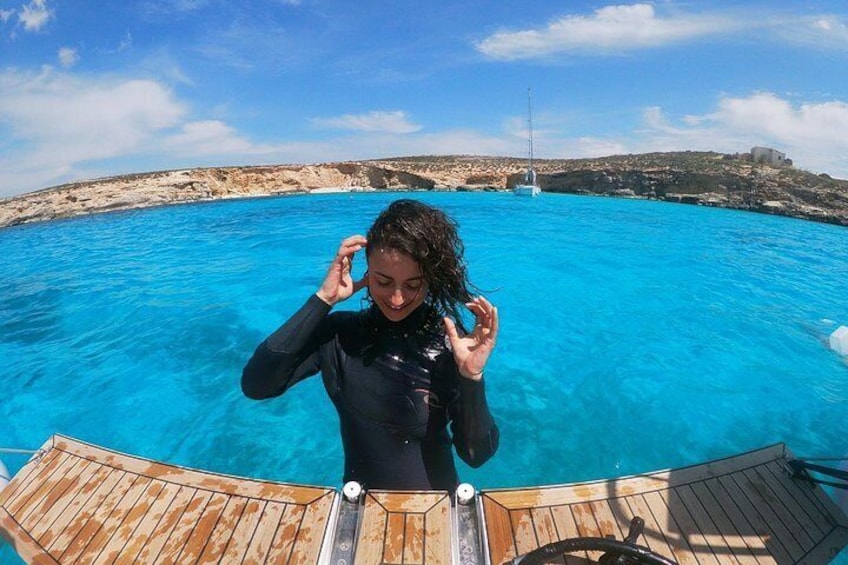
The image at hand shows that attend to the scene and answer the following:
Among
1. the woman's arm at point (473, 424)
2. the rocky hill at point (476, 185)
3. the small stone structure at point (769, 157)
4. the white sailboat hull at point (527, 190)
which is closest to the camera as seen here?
the woman's arm at point (473, 424)

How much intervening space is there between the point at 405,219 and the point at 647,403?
250 inches

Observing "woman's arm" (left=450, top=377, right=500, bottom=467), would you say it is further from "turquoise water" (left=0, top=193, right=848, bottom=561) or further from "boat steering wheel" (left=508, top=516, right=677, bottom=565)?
"turquoise water" (left=0, top=193, right=848, bottom=561)

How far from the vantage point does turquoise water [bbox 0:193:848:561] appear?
5770 millimetres

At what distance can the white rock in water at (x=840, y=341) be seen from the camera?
27.5 ft

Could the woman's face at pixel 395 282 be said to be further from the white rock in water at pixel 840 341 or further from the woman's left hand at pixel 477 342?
the white rock in water at pixel 840 341

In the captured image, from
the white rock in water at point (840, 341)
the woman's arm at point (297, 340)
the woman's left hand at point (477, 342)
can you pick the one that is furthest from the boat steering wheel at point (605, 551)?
the white rock in water at point (840, 341)

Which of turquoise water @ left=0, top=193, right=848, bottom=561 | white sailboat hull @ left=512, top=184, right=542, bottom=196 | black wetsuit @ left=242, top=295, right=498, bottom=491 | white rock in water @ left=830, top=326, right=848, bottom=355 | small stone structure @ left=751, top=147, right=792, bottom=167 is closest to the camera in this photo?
black wetsuit @ left=242, top=295, right=498, bottom=491

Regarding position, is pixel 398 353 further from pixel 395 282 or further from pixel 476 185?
pixel 476 185

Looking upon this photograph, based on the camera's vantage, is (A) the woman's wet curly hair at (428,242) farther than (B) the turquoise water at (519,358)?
No

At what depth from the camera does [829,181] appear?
44969mm

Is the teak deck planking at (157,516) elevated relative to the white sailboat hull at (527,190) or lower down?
lower down

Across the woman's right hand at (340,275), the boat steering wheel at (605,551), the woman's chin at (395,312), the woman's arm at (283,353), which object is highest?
the woman's right hand at (340,275)

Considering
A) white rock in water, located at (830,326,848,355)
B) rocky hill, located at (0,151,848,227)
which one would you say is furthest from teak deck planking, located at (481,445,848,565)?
rocky hill, located at (0,151,848,227)

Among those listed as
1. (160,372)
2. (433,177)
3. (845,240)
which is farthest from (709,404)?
(433,177)
